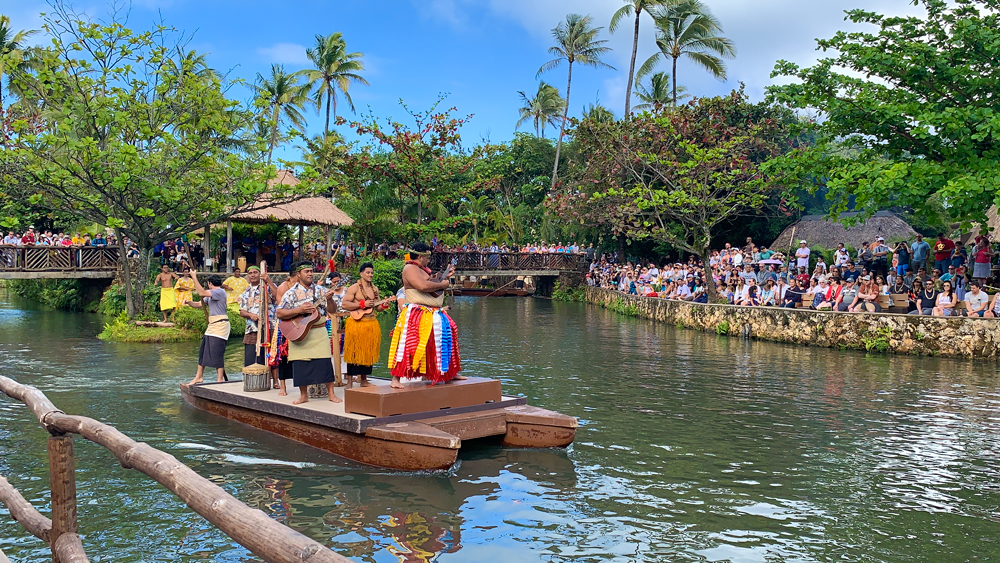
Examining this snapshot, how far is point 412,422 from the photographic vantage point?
25.0 ft

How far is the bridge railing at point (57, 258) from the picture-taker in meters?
23.4

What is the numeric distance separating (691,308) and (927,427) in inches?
497

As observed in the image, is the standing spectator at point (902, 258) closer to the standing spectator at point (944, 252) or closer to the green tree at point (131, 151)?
the standing spectator at point (944, 252)

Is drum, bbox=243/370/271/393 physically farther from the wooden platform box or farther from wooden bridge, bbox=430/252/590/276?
wooden bridge, bbox=430/252/590/276

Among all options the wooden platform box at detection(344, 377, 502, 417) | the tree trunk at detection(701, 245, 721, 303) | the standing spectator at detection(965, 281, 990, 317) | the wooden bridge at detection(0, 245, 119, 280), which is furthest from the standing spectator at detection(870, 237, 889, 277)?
the wooden bridge at detection(0, 245, 119, 280)

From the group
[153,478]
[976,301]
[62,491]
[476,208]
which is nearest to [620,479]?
[153,478]

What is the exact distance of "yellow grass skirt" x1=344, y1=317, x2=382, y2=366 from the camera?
9.01 metres

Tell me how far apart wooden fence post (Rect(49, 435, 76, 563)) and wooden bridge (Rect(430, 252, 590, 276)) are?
27186 millimetres

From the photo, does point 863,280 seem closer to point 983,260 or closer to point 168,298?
point 983,260

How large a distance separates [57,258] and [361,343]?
18.8 meters

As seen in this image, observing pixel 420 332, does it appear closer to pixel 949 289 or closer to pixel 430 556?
pixel 430 556

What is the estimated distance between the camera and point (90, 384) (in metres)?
11.9

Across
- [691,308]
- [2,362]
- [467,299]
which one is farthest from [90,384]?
[467,299]

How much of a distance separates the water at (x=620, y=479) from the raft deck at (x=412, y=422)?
0.18 m
